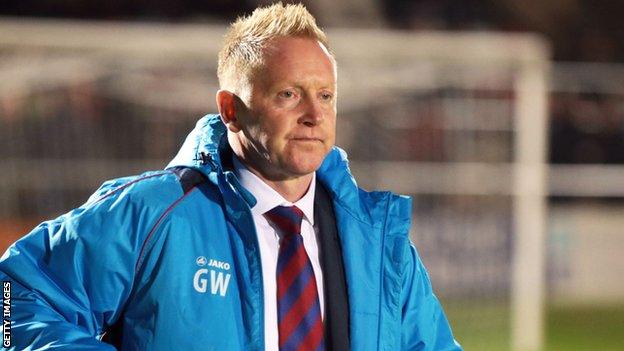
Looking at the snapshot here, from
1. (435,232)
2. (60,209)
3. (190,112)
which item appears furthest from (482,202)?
(60,209)

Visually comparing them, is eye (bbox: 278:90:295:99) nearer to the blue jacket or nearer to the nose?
the nose

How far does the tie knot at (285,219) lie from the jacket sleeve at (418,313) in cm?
25

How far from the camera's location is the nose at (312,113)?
102 inches

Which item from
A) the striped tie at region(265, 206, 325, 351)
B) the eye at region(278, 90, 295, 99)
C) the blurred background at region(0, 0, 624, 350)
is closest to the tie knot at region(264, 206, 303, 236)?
the striped tie at region(265, 206, 325, 351)

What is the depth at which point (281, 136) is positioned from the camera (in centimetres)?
262

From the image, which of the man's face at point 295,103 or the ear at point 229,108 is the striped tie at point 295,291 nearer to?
the man's face at point 295,103

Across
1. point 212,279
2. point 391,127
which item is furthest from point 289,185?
point 391,127

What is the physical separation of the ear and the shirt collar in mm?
76

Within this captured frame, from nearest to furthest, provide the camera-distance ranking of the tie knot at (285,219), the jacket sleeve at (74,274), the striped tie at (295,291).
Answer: the jacket sleeve at (74,274)
the striped tie at (295,291)
the tie knot at (285,219)

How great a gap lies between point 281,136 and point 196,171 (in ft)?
0.62

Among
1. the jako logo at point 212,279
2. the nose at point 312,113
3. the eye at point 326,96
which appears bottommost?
the jako logo at point 212,279

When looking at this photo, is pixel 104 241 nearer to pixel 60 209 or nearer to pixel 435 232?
pixel 60 209

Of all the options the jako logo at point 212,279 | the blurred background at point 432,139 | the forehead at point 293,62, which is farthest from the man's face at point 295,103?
the blurred background at point 432,139

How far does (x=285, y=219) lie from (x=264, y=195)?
7 cm
